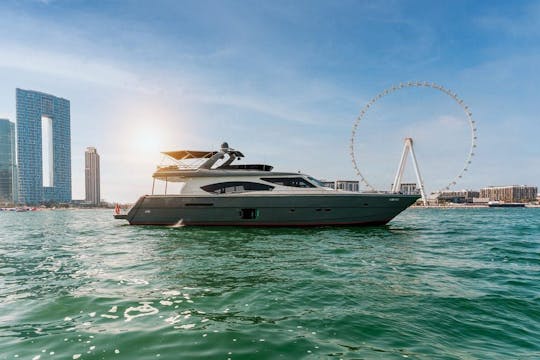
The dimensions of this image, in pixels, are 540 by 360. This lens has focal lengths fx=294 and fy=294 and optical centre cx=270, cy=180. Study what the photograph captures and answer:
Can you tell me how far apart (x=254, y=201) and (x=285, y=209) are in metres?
1.93

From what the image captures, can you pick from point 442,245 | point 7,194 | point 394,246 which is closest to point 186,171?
point 394,246

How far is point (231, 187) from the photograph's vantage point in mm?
18562

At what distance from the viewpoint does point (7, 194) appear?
509 feet

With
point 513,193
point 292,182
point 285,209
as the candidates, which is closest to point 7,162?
point 292,182

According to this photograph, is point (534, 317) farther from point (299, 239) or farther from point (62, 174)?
point (62, 174)

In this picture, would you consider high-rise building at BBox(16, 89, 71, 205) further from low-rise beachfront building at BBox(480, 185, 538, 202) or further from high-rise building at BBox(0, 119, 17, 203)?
low-rise beachfront building at BBox(480, 185, 538, 202)

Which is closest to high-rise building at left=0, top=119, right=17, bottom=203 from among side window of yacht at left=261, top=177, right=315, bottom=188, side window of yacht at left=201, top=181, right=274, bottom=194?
side window of yacht at left=201, top=181, right=274, bottom=194

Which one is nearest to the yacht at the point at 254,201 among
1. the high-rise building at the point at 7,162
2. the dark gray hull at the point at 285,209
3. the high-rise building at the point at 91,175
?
the dark gray hull at the point at 285,209

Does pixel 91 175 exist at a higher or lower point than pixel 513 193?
higher

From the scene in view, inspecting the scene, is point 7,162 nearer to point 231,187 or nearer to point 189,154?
point 189,154

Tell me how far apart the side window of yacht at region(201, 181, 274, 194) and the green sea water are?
9.14 m

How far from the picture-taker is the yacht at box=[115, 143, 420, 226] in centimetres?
1739

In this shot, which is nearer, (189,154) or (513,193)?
(189,154)

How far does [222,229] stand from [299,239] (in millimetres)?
6132
